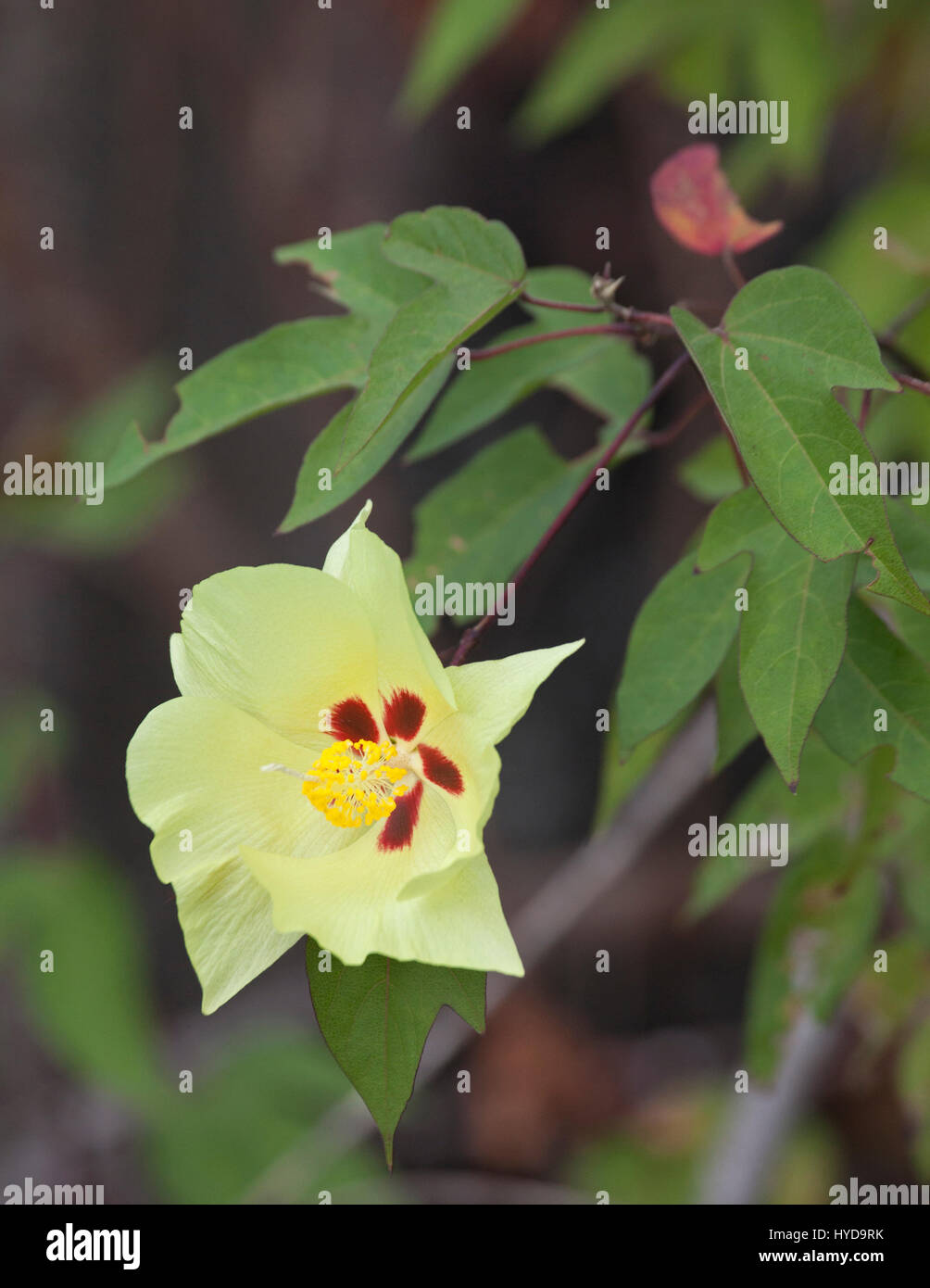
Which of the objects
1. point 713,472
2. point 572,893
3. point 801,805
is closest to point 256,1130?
point 572,893

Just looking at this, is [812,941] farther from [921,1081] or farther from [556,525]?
[556,525]

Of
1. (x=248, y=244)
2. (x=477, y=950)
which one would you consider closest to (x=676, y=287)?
(x=248, y=244)

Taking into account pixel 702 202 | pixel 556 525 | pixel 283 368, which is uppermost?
pixel 702 202

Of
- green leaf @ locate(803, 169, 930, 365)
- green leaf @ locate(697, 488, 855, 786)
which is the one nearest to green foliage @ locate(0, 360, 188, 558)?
green leaf @ locate(803, 169, 930, 365)

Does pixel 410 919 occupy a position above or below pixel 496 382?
below

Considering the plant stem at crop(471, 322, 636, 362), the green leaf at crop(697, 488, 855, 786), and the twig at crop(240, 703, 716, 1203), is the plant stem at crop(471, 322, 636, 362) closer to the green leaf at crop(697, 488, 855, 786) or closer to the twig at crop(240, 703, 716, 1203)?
the green leaf at crop(697, 488, 855, 786)

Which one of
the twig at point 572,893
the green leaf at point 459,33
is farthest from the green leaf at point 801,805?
the green leaf at point 459,33
